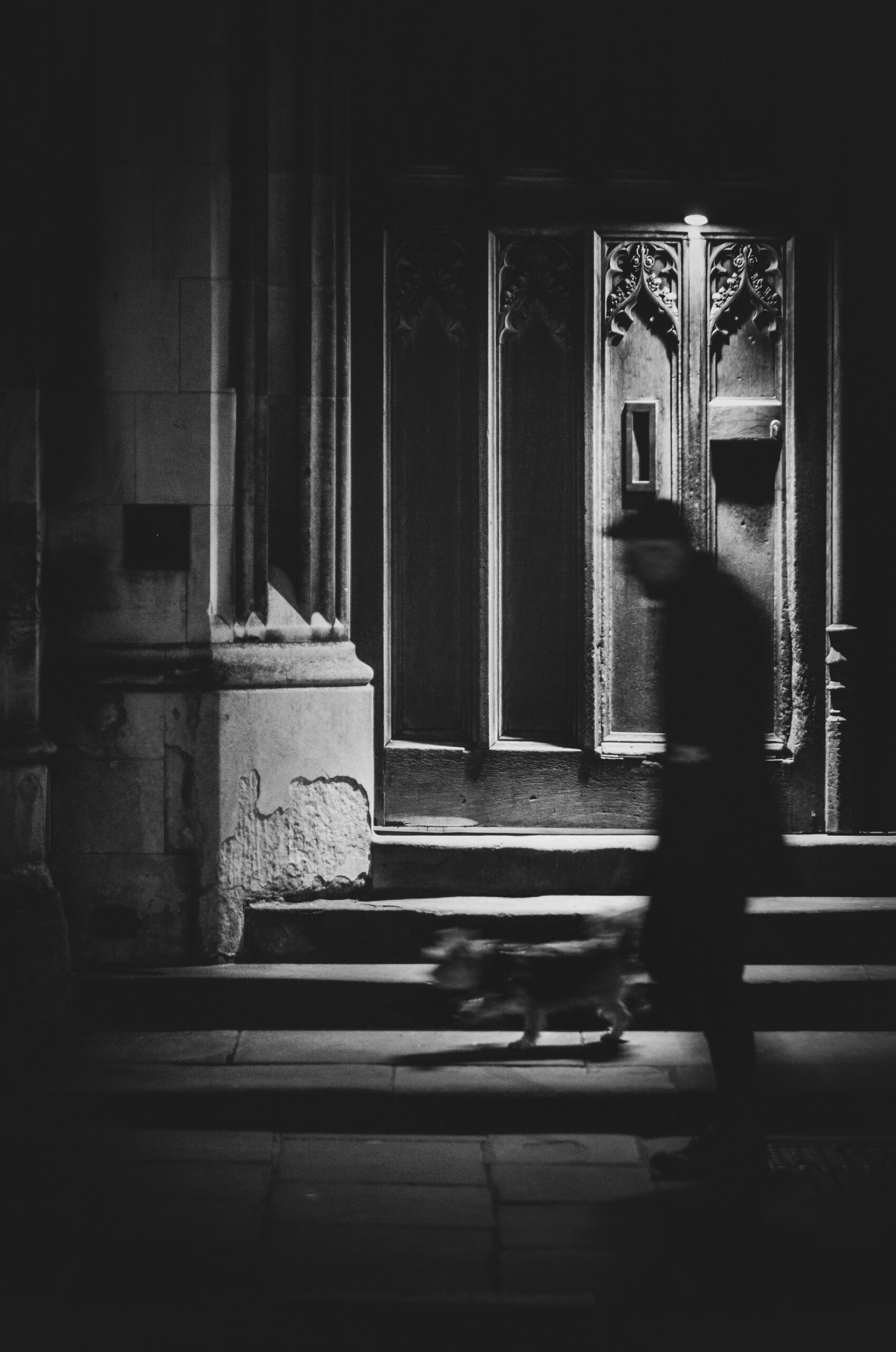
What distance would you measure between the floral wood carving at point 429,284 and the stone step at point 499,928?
2567 millimetres

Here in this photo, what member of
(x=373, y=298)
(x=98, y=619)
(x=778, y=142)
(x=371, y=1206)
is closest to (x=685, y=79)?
(x=778, y=142)

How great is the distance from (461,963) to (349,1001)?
0.58 metres

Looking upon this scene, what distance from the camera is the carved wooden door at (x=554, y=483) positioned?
654cm

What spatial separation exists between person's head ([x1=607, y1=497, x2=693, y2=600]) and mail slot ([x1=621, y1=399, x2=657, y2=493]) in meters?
2.29

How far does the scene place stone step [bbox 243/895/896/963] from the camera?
5945mm

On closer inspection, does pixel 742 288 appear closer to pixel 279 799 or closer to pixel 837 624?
pixel 837 624

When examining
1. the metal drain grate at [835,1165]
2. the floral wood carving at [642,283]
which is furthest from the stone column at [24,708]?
the metal drain grate at [835,1165]

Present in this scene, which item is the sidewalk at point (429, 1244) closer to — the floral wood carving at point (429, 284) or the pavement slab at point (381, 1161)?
the pavement slab at point (381, 1161)

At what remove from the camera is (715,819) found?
13.5 ft

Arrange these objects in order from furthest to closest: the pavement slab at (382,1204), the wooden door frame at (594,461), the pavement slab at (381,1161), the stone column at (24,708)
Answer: the wooden door frame at (594,461)
the stone column at (24,708)
the pavement slab at (381,1161)
the pavement slab at (382,1204)

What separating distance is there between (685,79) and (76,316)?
2970 millimetres

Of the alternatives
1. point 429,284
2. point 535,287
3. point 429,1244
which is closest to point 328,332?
point 429,284

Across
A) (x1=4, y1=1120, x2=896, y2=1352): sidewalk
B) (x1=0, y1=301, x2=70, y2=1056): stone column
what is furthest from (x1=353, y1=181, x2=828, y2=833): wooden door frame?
(x1=4, y1=1120, x2=896, y2=1352): sidewalk

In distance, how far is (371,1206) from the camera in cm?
406
